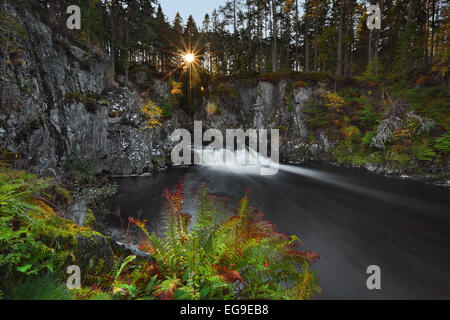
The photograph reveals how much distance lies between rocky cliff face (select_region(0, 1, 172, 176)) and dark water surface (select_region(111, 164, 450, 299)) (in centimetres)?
255

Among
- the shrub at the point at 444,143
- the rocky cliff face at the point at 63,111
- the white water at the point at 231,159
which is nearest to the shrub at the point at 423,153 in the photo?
the shrub at the point at 444,143

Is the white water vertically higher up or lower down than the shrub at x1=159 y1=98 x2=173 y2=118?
lower down

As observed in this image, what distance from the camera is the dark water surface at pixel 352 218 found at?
4336 millimetres

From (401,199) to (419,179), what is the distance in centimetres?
389

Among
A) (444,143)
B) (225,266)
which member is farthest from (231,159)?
(225,266)

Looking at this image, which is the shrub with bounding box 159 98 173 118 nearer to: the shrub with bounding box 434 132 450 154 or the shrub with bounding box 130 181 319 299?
the shrub with bounding box 130 181 319 299

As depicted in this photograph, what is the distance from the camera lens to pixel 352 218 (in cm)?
725

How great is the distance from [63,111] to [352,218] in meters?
14.8

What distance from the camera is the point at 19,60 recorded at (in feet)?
22.0

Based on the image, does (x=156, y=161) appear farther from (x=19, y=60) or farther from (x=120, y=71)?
(x=120, y=71)

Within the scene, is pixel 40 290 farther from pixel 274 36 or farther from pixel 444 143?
pixel 274 36

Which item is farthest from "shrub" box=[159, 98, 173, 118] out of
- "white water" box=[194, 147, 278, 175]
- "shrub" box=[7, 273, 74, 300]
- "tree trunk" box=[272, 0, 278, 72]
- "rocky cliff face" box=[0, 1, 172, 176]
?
"shrub" box=[7, 273, 74, 300]

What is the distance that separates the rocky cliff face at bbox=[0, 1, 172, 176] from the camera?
611 centimetres

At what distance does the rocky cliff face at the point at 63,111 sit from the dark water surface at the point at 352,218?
2546mm
